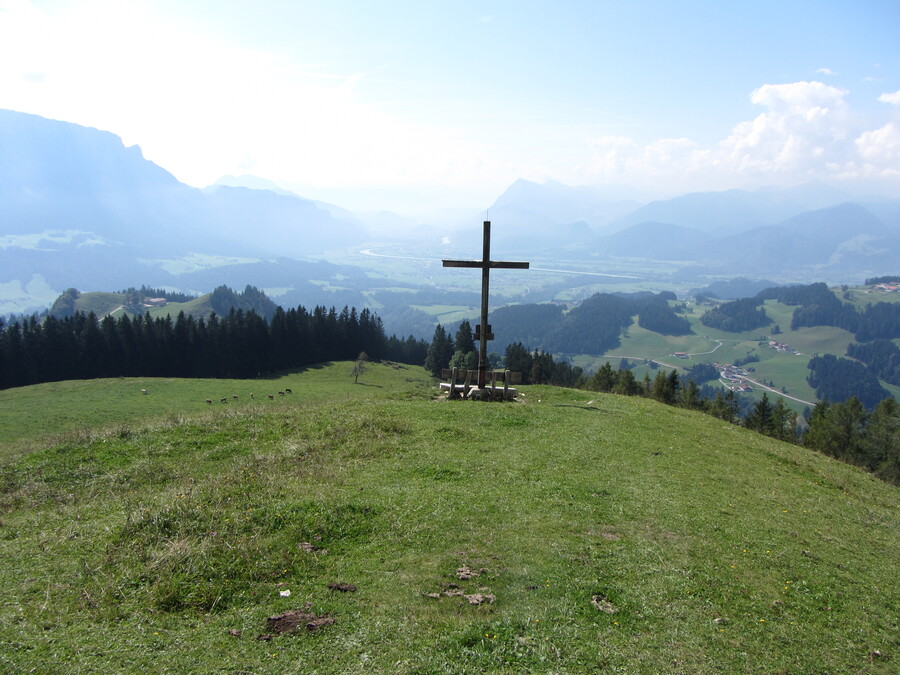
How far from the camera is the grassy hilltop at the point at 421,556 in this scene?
21.3 feet

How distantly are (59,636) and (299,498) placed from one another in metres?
4.81

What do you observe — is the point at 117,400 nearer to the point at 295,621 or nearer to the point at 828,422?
the point at 295,621

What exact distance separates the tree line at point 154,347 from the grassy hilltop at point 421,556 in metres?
65.9

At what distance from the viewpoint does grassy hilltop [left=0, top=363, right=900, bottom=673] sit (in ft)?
21.3

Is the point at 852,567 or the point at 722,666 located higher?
the point at 722,666

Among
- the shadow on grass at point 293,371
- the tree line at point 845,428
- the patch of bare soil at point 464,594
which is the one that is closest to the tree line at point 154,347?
the shadow on grass at point 293,371

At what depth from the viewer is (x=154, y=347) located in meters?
73.3

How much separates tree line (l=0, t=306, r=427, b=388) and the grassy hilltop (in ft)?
216

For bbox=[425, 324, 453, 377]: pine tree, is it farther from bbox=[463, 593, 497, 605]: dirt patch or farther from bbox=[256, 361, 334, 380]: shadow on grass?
bbox=[463, 593, 497, 605]: dirt patch

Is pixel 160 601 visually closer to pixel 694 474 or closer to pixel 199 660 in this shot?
pixel 199 660

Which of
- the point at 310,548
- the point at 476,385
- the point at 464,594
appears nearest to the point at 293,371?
the point at 476,385

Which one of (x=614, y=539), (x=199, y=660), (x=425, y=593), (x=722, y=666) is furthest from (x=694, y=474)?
(x=199, y=660)

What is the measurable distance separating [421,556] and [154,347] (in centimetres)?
7793

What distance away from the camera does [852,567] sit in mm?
10250
